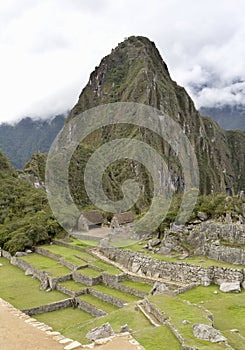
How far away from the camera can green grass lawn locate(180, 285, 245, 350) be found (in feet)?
36.2

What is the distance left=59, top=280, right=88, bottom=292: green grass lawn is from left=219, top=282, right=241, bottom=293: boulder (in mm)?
8712

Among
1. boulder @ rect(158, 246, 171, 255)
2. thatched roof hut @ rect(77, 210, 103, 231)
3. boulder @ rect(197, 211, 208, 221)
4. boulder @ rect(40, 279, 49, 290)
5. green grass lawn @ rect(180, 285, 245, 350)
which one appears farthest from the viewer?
thatched roof hut @ rect(77, 210, 103, 231)

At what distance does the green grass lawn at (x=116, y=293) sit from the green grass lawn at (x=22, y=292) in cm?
208

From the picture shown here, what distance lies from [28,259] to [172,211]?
1194cm

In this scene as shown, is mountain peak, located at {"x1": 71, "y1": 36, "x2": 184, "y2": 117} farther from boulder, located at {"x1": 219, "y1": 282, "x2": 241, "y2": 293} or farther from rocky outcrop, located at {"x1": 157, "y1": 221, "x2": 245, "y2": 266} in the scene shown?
boulder, located at {"x1": 219, "y1": 282, "x2": 241, "y2": 293}

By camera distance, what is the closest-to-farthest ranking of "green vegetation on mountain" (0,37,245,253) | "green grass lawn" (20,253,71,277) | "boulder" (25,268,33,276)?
"green grass lawn" (20,253,71,277) → "boulder" (25,268,33,276) → "green vegetation on mountain" (0,37,245,253)

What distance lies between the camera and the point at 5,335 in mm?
10742

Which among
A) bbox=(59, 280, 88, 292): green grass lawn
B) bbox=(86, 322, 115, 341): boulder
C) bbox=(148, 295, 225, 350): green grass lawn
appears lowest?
bbox=(59, 280, 88, 292): green grass lawn

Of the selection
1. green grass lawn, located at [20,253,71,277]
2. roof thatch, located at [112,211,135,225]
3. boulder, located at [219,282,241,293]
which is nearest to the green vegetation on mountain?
roof thatch, located at [112,211,135,225]

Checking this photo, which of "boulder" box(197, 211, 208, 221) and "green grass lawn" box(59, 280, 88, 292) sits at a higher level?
"boulder" box(197, 211, 208, 221)

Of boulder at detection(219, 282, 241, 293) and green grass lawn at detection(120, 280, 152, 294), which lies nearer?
boulder at detection(219, 282, 241, 293)

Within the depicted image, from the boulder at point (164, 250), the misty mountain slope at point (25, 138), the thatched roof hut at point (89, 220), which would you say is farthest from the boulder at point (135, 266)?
the misty mountain slope at point (25, 138)

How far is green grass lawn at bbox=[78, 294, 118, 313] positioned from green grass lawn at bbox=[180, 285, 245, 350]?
438 cm

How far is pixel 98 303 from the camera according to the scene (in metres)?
20.0
